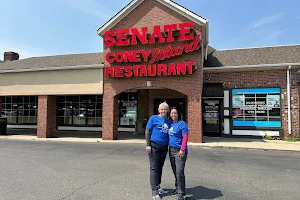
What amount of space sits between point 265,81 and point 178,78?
548 cm

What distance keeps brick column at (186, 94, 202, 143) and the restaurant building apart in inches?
2.0

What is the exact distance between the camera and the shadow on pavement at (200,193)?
4.84 m

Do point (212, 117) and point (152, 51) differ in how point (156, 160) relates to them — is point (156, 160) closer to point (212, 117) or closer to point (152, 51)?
point (152, 51)

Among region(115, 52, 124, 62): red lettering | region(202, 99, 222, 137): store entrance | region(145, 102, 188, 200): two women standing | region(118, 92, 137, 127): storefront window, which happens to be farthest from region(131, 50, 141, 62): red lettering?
region(145, 102, 188, 200): two women standing

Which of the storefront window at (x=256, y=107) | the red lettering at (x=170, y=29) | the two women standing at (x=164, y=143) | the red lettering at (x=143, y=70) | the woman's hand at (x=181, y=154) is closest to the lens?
the woman's hand at (x=181, y=154)

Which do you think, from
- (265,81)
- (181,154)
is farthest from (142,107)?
(181,154)

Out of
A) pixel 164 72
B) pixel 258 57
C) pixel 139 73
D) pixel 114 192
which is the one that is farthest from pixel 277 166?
pixel 258 57

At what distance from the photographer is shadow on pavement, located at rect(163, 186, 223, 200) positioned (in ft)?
15.9

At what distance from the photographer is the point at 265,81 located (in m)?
14.3

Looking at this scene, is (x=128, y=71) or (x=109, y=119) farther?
(x=109, y=119)

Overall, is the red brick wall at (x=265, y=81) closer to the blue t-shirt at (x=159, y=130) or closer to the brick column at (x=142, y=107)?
the brick column at (x=142, y=107)

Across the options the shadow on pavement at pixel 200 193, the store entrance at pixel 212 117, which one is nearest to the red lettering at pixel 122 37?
the store entrance at pixel 212 117

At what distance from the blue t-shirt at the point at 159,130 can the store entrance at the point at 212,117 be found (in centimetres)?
1126

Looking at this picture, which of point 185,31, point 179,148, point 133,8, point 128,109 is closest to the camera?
point 179,148
